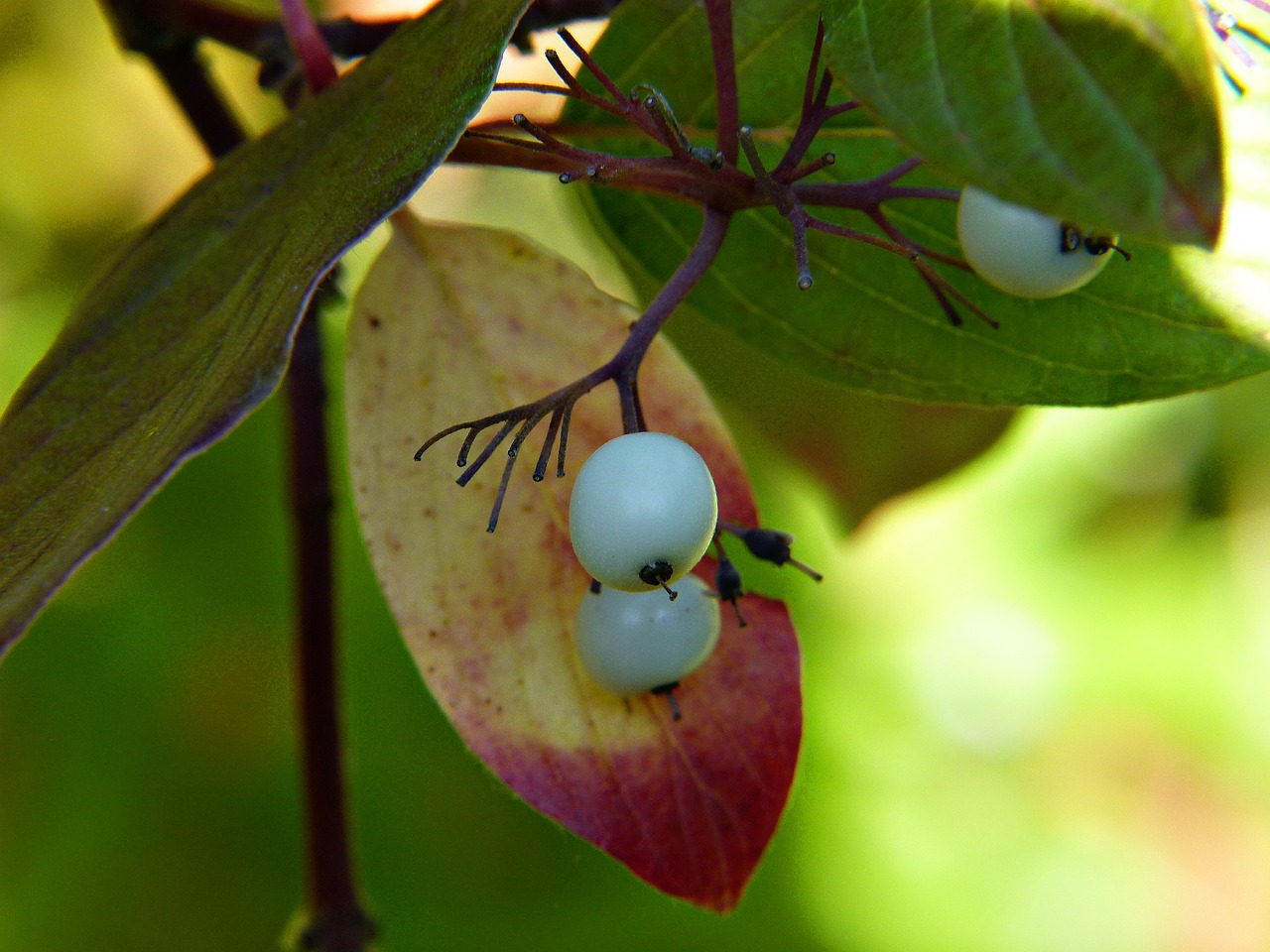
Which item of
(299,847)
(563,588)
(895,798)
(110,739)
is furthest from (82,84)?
(895,798)

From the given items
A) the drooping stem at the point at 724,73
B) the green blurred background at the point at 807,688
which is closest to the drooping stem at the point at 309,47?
the drooping stem at the point at 724,73

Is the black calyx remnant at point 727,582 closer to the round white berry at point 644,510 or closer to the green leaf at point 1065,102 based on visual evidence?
the round white berry at point 644,510

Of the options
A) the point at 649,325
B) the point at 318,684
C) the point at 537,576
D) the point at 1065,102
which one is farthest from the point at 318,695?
the point at 1065,102

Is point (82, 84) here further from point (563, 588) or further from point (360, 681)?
point (563, 588)

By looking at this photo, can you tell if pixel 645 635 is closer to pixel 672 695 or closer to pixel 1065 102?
pixel 672 695

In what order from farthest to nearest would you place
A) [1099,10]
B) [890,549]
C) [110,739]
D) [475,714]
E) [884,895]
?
1. [890,549]
2. [884,895]
3. [110,739]
4. [475,714]
5. [1099,10]

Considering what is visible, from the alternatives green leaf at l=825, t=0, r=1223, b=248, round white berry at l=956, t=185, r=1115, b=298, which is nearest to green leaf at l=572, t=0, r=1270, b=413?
round white berry at l=956, t=185, r=1115, b=298
